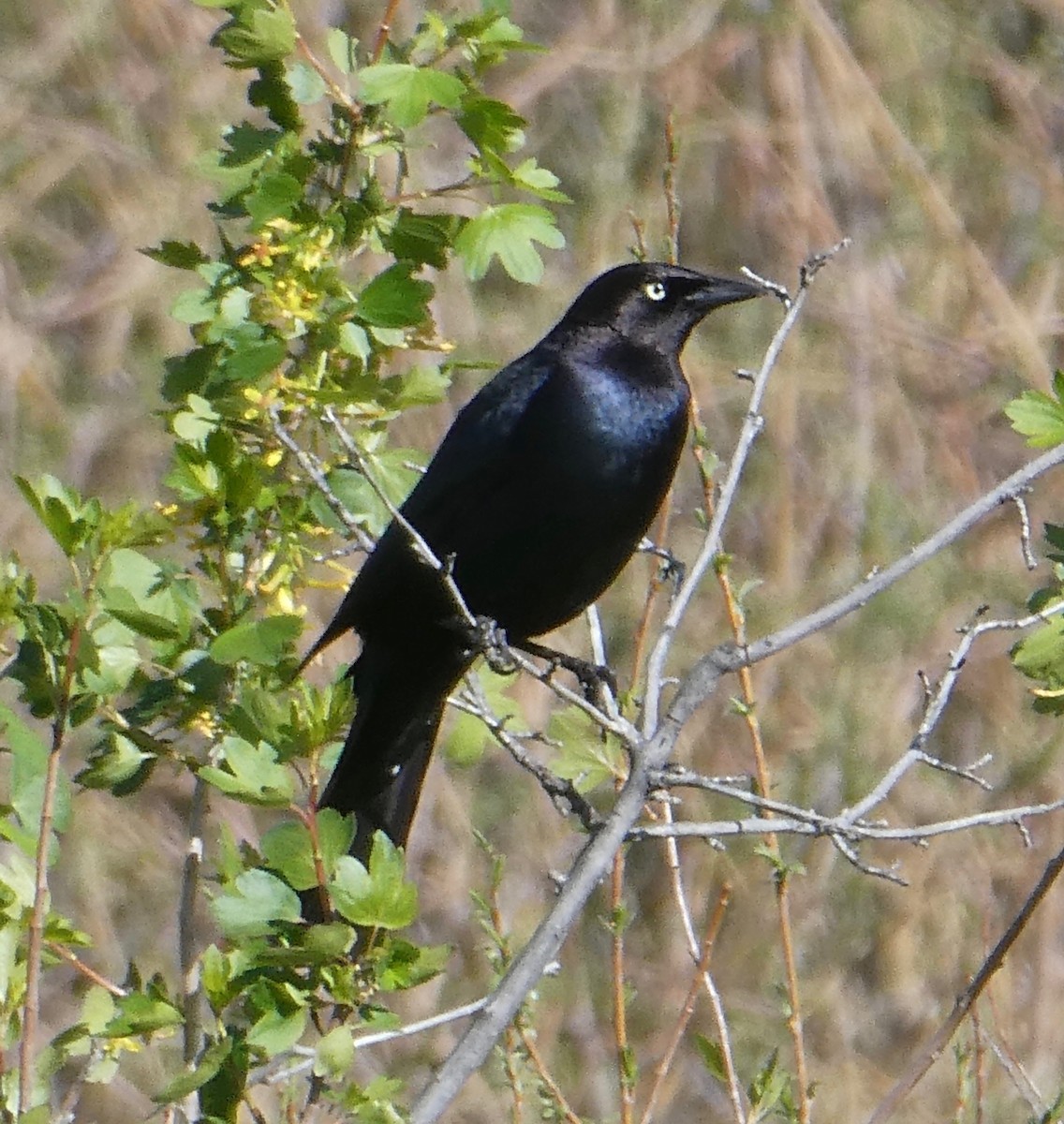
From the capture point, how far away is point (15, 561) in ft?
5.80

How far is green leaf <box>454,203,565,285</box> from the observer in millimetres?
2037

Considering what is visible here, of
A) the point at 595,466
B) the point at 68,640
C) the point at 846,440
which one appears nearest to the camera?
the point at 68,640

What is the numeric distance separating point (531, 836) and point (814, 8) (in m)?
2.76

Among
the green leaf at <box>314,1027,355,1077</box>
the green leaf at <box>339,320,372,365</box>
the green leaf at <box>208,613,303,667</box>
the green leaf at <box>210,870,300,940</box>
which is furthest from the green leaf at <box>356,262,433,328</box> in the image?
the green leaf at <box>314,1027,355,1077</box>

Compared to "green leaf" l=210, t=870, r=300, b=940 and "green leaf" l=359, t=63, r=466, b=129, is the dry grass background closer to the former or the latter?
"green leaf" l=359, t=63, r=466, b=129

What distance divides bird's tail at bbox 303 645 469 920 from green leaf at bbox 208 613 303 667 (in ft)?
4.37

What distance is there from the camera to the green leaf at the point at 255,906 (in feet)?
5.21

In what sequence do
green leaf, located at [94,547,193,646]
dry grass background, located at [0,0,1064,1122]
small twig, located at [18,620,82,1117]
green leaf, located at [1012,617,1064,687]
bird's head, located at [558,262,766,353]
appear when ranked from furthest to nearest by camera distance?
dry grass background, located at [0,0,1064,1122] < bird's head, located at [558,262,766,353] < green leaf, located at [1012,617,1064,687] < green leaf, located at [94,547,193,646] < small twig, located at [18,620,82,1117]

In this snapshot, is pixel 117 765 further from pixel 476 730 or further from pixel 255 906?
pixel 476 730


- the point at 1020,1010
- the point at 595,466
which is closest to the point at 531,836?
the point at 1020,1010

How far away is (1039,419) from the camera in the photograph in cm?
209

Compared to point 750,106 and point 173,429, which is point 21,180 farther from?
point 173,429

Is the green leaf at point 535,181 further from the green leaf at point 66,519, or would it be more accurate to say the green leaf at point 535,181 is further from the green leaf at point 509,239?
the green leaf at point 66,519

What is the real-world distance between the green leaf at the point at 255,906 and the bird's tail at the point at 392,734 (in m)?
1.39
